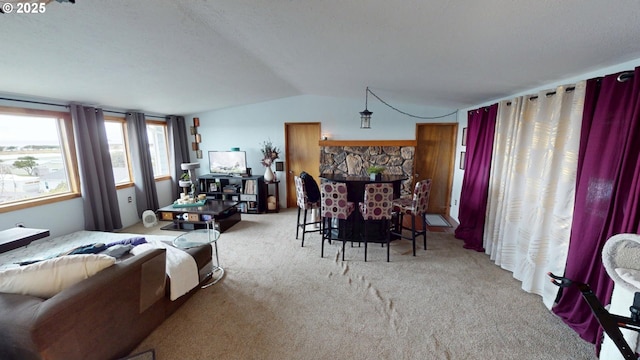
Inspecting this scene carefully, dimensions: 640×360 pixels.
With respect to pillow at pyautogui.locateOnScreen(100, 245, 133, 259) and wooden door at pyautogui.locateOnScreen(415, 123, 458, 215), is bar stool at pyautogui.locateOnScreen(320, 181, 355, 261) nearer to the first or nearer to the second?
pillow at pyautogui.locateOnScreen(100, 245, 133, 259)

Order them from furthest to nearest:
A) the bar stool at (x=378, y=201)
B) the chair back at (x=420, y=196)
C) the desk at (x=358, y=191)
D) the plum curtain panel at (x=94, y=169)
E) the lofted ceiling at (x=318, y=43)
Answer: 1. the plum curtain panel at (x=94, y=169)
2. the desk at (x=358, y=191)
3. the chair back at (x=420, y=196)
4. the bar stool at (x=378, y=201)
5. the lofted ceiling at (x=318, y=43)

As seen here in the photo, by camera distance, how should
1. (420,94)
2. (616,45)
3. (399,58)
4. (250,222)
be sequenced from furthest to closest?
(250,222) < (420,94) < (399,58) < (616,45)

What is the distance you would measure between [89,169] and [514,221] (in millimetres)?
5711

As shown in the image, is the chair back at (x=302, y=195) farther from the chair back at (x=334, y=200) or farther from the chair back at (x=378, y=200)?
the chair back at (x=378, y=200)

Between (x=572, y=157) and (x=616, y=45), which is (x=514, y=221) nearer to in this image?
(x=572, y=157)

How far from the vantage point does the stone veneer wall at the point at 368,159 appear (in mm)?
4730

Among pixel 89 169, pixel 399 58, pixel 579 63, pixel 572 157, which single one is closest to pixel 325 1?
pixel 399 58

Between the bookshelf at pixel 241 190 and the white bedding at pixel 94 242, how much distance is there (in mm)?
1880

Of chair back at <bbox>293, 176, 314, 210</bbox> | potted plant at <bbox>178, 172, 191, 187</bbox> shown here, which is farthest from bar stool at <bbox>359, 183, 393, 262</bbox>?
potted plant at <bbox>178, 172, 191, 187</bbox>

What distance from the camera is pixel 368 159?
15.9ft

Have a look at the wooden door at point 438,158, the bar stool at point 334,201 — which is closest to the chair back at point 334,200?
the bar stool at point 334,201

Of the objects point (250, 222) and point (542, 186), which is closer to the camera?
point (542, 186)

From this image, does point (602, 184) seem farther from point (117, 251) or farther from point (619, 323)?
point (117, 251)

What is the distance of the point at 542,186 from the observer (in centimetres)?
217
